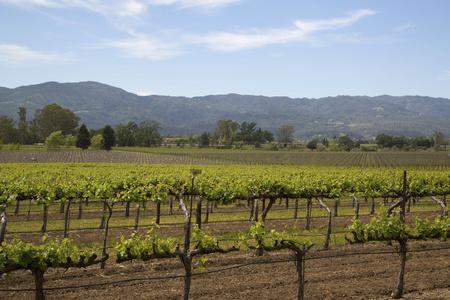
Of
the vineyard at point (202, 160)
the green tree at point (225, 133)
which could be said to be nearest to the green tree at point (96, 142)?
the vineyard at point (202, 160)

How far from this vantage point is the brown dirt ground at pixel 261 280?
9258 mm

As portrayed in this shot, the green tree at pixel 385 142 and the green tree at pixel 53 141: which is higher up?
the green tree at pixel 385 142

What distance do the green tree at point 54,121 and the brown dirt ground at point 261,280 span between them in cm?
14100

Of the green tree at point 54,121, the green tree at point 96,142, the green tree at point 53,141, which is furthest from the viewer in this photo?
the green tree at point 54,121

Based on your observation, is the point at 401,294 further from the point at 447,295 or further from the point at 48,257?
the point at 48,257

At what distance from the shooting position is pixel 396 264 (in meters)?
11.8

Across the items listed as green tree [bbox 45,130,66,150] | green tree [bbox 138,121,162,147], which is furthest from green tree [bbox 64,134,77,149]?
green tree [bbox 138,121,162,147]

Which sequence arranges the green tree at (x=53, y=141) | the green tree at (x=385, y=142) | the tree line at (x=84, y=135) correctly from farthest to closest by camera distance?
the green tree at (x=385, y=142), the tree line at (x=84, y=135), the green tree at (x=53, y=141)

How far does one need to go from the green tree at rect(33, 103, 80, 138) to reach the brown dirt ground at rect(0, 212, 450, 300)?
463ft

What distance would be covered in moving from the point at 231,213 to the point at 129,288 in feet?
48.8

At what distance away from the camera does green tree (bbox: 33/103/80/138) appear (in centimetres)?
13712

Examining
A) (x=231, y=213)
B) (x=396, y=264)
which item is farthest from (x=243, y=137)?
(x=396, y=264)

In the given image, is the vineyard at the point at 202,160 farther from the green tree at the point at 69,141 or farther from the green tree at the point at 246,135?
the green tree at the point at 246,135

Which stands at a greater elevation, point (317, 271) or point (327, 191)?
point (327, 191)
